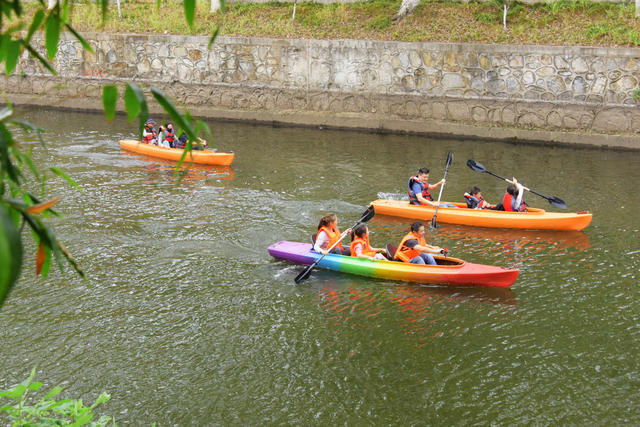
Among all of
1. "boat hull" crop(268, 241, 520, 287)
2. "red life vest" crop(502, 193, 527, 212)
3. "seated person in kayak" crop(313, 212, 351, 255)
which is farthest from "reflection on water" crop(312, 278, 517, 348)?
"red life vest" crop(502, 193, 527, 212)

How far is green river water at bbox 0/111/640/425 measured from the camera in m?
6.68

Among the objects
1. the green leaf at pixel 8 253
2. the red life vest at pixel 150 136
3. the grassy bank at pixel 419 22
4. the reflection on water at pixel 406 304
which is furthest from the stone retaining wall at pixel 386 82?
the green leaf at pixel 8 253

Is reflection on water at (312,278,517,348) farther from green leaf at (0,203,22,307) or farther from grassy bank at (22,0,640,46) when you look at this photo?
grassy bank at (22,0,640,46)

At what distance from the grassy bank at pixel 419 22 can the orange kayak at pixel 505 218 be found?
9257 mm

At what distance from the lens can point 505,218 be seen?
12203mm

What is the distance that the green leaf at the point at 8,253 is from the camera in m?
1.32

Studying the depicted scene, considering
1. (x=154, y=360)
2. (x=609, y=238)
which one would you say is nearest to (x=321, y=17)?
(x=609, y=238)

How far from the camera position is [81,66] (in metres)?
24.5

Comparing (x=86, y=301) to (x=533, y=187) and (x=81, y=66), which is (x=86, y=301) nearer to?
(x=533, y=187)

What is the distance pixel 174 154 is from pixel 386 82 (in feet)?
25.0

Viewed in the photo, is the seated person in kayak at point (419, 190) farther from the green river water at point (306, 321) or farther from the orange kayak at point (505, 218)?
the green river water at point (306, 321)

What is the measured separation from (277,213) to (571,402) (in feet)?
23.9

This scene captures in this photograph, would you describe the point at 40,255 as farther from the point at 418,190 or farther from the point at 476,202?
the point at 418,190

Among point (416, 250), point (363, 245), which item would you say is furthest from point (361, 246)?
point (416, 250)
